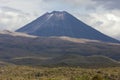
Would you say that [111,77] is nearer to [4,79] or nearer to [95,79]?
[4,79]

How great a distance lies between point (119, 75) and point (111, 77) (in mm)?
8399

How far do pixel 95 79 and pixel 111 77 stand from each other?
67713 mm

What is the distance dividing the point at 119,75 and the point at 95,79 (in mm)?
75444

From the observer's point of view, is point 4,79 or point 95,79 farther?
point 4,79

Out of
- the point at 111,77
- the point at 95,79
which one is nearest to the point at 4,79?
the point at 111,77

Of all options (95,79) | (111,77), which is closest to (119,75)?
(111,77)

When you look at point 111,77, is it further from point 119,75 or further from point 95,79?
point 95,79

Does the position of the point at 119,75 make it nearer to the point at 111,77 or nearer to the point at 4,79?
the point at 111,77

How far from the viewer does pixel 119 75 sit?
185 m

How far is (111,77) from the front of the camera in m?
178

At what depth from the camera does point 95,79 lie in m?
112

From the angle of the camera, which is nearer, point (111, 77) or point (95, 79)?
point (95, 79)

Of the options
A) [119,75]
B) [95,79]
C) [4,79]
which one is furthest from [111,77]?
[95,79]
